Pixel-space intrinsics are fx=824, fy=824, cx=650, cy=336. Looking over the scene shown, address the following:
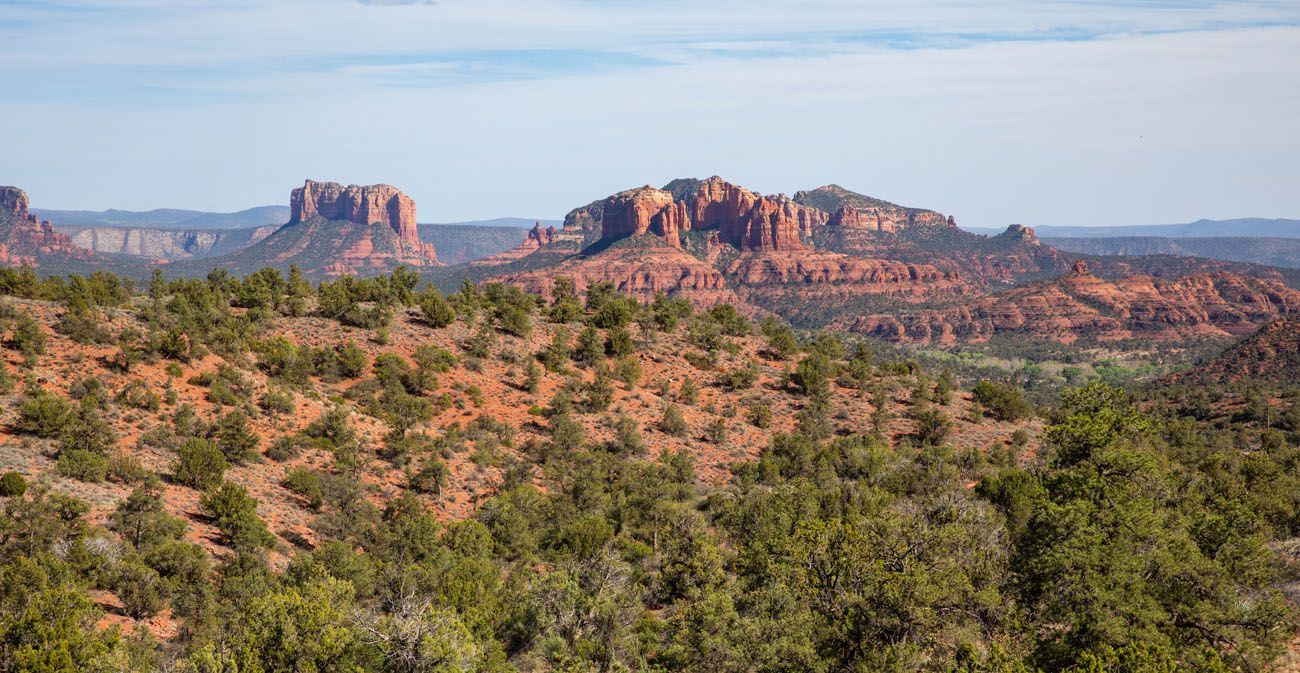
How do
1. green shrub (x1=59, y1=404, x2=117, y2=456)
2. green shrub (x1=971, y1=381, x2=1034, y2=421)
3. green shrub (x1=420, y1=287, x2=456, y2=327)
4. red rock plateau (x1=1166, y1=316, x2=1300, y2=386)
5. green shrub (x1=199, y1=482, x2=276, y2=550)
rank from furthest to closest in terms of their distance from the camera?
red rock plateau (x1=1166, y1=316, x2=1300, y2=386) < green shrub (x1=420, y1=287, x2=456, y2=327) < green shrub (x1=971, y1=381, x2=1034, y2=421) < green shrub (x1=59, y1=404, x2=117, y2=456) < green shrub (x1=199, y1=482, x2=276, y2=550)

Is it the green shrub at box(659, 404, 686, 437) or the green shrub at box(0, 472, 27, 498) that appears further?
the green shrub at box(659, 404, 686, 437)

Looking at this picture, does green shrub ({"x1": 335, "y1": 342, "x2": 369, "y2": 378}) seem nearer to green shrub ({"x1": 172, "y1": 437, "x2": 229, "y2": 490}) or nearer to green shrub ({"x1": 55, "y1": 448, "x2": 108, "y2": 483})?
green shrub ({"x1": 172, "y1": 437, "x2": 229, "y2": 490})

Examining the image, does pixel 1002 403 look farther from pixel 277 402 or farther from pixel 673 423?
pixel 277 402

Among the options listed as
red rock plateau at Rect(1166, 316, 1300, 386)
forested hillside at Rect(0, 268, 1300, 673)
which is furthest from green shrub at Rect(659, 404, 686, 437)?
red rock plateau at Rect(1166, 316, 1300, 386)

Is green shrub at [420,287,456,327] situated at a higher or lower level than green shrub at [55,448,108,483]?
higher

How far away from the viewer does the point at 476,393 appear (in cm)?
5762

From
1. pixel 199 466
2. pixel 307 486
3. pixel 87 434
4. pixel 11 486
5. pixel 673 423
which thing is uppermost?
pixel 87 434

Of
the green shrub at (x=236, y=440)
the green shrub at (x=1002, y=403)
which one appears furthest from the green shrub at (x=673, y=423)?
the green shrub at (x=1002, y=403)

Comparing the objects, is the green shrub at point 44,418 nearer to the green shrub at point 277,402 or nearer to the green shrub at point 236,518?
the green shrub at point 236,518

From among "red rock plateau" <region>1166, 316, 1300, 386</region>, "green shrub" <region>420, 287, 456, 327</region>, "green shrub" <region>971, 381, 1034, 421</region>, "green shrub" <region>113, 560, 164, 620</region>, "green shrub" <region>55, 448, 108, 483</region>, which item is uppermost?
"green shrub" <region>420, 287, 456, 327</region>

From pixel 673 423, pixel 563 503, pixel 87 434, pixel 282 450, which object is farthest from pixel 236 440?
pixel 673 423

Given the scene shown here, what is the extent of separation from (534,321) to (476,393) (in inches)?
702

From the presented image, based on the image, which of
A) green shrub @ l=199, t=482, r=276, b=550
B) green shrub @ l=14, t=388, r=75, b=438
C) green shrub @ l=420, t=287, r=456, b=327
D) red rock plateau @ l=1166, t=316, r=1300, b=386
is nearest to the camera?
green shrub @ l=199, t=482, r=276, b=550

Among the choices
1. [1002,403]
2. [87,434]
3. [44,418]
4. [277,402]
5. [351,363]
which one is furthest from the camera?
[1002,403]
